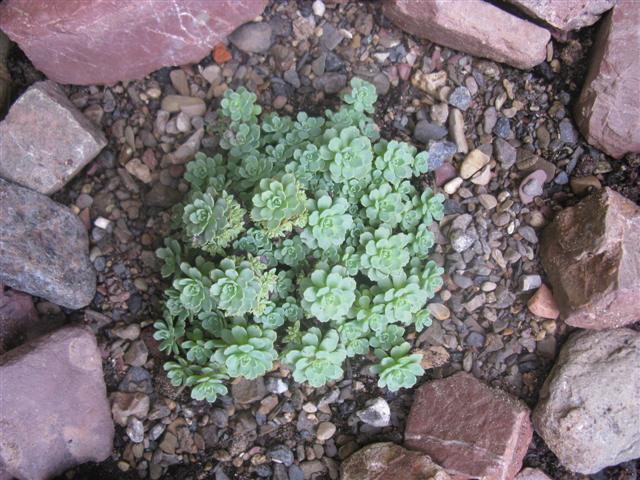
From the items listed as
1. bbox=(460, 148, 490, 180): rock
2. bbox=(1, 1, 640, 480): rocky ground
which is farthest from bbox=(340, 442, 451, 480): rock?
bbox=(460, 148, 490, 180): rock

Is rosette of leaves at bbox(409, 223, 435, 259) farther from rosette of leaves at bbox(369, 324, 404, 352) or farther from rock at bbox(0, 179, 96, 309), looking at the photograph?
rock at bbox(0, 179, 96, 309)

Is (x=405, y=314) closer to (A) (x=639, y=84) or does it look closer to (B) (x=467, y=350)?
(B) (x=467, y=350)

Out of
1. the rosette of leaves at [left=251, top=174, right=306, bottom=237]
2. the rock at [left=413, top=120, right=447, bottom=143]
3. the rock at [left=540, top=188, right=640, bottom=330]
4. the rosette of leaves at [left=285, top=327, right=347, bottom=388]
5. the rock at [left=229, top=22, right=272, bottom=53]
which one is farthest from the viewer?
the rock at [left=229, top=22, right=272, bottom=53]

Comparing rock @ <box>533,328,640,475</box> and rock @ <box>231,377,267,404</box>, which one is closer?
rock @ <box>533,328,640,475</box>

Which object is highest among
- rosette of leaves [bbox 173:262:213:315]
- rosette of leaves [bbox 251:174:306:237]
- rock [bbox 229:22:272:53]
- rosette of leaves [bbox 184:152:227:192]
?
rock [bbox 229:22:272:53]

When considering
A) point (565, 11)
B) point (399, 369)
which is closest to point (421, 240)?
point (399, 369)

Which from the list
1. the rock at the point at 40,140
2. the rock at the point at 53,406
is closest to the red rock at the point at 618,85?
the rock at the point at 40,140

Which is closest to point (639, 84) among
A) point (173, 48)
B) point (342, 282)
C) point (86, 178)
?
point (342, 282)
